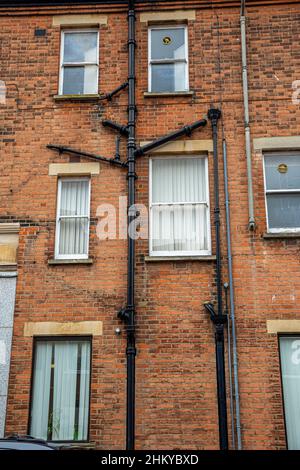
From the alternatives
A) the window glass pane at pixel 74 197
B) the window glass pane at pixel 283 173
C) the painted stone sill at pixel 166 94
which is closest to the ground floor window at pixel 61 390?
the window glass pane at pixel 74 197

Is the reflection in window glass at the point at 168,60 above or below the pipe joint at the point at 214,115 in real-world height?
above

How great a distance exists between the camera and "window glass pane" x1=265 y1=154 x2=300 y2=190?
534 inches

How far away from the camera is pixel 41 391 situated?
40.8 feet

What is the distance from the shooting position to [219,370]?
1207cm

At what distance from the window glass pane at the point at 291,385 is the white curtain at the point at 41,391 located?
4618 mm

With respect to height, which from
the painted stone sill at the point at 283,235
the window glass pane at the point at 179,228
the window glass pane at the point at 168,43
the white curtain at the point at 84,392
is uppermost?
the window glass pane at the point at 168,43

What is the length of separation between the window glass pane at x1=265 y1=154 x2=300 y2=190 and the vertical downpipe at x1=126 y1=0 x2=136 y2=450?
2.94m

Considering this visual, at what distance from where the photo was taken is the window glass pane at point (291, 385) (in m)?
11.9

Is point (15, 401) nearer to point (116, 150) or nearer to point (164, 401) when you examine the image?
point (164, 401)

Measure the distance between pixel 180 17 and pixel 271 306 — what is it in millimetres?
7103

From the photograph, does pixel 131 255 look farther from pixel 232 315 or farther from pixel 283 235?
pixel 283 235

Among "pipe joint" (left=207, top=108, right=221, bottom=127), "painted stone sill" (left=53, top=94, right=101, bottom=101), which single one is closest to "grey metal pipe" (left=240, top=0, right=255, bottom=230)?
"pipe joint" (left=207, top=108, right=221, bottom=127)

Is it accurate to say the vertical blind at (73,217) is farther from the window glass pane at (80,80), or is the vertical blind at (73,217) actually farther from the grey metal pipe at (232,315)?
the grey metal pipe at (232,315)
